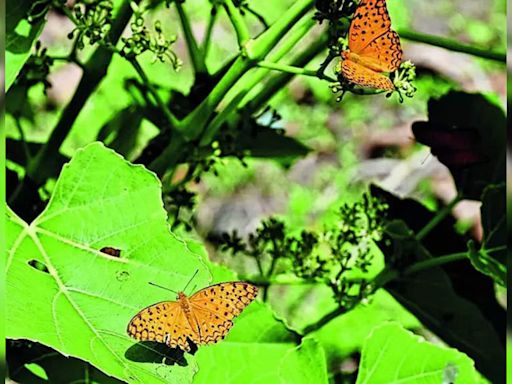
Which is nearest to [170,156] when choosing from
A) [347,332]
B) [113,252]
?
[113,252]

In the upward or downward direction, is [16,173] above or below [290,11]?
A: below

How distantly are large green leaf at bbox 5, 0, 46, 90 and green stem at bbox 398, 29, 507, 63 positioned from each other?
390 millimetres

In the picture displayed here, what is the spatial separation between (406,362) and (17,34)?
554 mm

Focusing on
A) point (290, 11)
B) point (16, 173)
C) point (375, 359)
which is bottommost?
point (375, 359)

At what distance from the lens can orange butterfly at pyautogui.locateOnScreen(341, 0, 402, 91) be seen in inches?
32.2

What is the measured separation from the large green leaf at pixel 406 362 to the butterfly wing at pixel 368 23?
0.36 meters

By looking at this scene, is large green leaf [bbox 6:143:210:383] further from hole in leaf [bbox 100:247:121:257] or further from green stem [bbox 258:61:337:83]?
green stem [bbox 258:61:337:83]

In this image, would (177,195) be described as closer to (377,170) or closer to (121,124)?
(121,124)

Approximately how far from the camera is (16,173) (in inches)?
48.9

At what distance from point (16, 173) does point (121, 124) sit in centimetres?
16

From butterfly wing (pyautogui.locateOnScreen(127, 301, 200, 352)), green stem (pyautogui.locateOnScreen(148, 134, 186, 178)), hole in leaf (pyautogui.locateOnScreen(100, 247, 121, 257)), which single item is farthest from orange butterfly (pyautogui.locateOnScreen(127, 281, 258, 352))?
green stem (pyautogui.locateOnScreen(148, 134, 186, 178))

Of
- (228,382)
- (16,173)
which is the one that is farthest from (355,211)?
(16,173)

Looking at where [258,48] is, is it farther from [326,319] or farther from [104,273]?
[326,319]

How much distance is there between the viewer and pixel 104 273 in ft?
2.84
